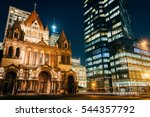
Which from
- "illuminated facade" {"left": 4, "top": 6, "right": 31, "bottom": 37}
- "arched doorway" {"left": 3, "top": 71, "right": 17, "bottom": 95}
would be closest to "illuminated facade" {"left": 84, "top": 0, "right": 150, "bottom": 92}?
"arched doorway" {"left": 3, "top": 71, "right": 17, "bottom": 95}

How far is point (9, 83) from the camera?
22781mm

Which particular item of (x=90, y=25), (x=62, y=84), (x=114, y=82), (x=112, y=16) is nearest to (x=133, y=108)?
(x=62, y=84)

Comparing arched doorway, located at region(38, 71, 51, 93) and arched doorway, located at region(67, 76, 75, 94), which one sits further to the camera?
arched doorway, located at region(67, 76, 75, 94)

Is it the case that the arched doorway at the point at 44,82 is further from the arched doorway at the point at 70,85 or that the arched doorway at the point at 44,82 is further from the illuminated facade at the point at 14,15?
the illuminated facade at the point at 14,15

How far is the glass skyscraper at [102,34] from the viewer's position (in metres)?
68.2

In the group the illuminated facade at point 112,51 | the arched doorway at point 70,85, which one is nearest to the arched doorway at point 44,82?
the arched doorway at point 70,85

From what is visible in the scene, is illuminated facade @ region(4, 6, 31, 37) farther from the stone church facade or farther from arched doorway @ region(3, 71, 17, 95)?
arched doorway @ region(3, 71, 17, 95)

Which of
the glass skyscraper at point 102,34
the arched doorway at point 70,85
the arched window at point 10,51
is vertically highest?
the glass skyscraper at point 102,34

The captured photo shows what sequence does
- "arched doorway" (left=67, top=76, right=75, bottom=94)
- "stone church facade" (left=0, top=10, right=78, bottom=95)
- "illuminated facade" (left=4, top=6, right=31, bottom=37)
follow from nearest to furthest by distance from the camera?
"stone church facade" (left=0, top=10, right=78, bottom=95)
"arched doorway" (left=67, top=76, right=75, bottom=94)
"illuminated facade" (left=4, top=6, right=31, bottom=37)

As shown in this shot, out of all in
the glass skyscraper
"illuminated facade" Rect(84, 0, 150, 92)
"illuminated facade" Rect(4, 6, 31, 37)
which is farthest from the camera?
"illuminated facade" Rect(4, 6, 31, 37)

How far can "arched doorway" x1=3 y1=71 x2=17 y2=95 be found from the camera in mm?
22562

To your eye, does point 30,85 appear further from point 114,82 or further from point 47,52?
point 114,82

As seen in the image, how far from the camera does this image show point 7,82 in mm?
22656

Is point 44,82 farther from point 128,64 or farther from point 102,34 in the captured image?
point 102,34
